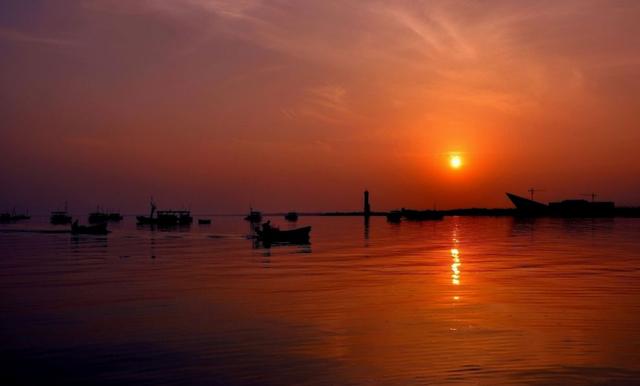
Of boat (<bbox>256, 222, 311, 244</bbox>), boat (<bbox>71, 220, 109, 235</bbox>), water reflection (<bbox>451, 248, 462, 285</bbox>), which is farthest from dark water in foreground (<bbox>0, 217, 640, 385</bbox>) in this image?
boat (<bbox>71, 220, 109, 235</bbox>)

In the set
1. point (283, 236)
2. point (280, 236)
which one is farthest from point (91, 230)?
point (283, 236)

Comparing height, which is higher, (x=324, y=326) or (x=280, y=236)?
(x=280, y=236)

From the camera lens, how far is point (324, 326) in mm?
22453

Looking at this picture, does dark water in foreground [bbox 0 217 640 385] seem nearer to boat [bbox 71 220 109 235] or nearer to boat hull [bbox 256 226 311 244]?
boat hull [bbox 256 226 311 244]

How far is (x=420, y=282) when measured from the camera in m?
35.6

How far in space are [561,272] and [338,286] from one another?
15.9 metres

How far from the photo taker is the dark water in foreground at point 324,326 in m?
16.3

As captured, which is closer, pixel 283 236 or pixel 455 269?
pixel 455 269

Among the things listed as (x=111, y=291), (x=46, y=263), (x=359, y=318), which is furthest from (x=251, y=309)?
(x=46, y=263)

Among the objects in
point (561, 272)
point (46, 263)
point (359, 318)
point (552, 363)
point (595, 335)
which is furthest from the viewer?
point (46, 263)

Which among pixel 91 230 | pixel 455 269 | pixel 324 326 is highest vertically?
pixel 91 230

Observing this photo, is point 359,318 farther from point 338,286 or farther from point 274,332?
point 338,286

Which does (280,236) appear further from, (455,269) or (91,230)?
(91,230)

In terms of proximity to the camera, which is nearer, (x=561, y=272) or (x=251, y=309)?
(x=251, y=309)
